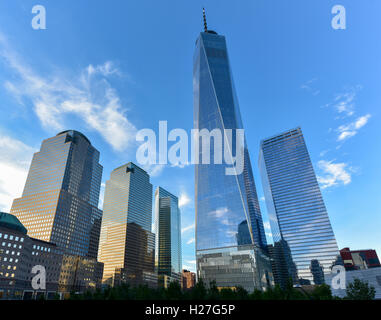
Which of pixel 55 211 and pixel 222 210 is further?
pixel 55 211

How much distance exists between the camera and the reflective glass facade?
12850 cm

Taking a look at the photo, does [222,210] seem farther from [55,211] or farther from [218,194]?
[55,211]

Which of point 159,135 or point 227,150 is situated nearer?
point 159,135

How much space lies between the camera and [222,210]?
447 feet

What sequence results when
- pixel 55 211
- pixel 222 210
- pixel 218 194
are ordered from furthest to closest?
1. pixel 55 211
2. pixel 218 194
3. pixel 222 210

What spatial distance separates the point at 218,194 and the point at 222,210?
9692mm

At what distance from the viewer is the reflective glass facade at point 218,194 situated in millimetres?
128500

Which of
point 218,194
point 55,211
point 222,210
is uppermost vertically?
point 55,211

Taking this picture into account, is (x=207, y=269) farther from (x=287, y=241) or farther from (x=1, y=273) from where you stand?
(x=1, y=273)

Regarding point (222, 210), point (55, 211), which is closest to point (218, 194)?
point (222, 210)

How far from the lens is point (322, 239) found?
589 ft

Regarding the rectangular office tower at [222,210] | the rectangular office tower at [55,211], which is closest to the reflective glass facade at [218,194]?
A: the rectangular office tower at [222,210]
